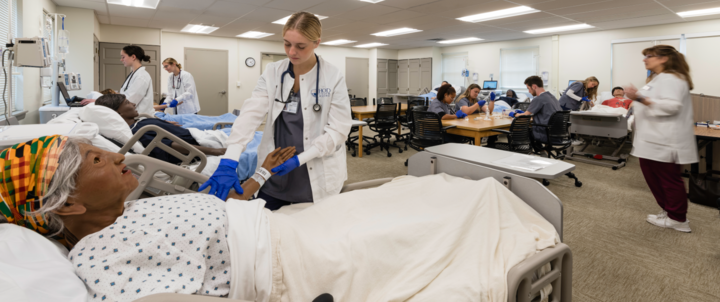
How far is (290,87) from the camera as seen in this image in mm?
1677

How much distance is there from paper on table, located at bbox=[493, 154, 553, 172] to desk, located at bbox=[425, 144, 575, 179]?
0.07 ft

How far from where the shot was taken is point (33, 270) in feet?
2.55

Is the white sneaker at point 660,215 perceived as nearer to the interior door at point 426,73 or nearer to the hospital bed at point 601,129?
the hospital bed at point 601,129

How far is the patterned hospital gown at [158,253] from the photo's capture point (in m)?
0.85

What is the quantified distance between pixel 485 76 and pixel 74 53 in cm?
958

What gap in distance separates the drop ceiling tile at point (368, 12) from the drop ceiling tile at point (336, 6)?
153mm

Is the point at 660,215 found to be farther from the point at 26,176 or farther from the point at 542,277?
the point at 26,176

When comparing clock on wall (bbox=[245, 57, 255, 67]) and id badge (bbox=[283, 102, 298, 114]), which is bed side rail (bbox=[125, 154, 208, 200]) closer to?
id badge (bbox=[283, 102, 298, 114])

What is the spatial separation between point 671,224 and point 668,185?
1.11 feet

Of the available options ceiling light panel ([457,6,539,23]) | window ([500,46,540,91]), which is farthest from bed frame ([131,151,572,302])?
window ([500,46,540,91])

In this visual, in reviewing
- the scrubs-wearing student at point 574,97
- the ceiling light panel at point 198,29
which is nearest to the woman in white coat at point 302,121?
the scrubs-wearing student at point 574,97

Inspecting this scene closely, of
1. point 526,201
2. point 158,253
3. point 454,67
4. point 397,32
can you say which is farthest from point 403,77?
point 158,253

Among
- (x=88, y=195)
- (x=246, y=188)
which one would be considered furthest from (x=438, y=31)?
(x=88, y=195)

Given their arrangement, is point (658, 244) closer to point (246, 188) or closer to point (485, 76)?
point (246, 188)
